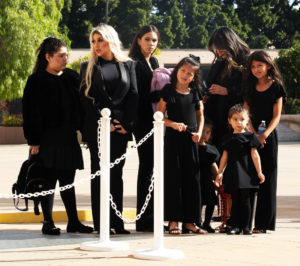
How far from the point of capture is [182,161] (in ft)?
25.2

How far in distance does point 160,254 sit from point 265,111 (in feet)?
7.72

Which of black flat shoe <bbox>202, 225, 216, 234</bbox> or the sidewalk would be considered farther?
black flat shoe <bbox>202, 225, 216, 234</bbox>

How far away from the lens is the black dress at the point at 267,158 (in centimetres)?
770

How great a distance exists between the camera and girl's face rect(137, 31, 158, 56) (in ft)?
25.7

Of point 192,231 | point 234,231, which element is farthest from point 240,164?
point 192,231

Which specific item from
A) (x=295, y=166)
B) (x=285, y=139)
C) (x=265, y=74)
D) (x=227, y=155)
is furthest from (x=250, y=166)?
(x=285, y=139)

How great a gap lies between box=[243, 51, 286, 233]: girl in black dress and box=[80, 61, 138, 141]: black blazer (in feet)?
3.83

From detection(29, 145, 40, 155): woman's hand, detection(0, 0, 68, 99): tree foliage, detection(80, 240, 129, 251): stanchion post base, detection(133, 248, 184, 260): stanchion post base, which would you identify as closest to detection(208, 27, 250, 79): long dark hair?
detection(29, 145, 40, 155): woman's hand

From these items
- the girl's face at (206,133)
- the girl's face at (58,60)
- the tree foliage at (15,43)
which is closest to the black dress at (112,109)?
the girl's face at (58,60)

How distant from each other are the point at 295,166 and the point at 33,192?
12892mm

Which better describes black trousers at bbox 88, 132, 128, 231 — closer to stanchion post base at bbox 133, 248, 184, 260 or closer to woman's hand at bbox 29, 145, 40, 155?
woman's hand at bbox 29, 145, 40, 155

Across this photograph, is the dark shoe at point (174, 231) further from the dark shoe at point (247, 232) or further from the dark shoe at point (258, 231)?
the dark shoe at point (258, 231)

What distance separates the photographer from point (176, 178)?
7625mm

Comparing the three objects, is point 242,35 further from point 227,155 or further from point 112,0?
point 227,155
